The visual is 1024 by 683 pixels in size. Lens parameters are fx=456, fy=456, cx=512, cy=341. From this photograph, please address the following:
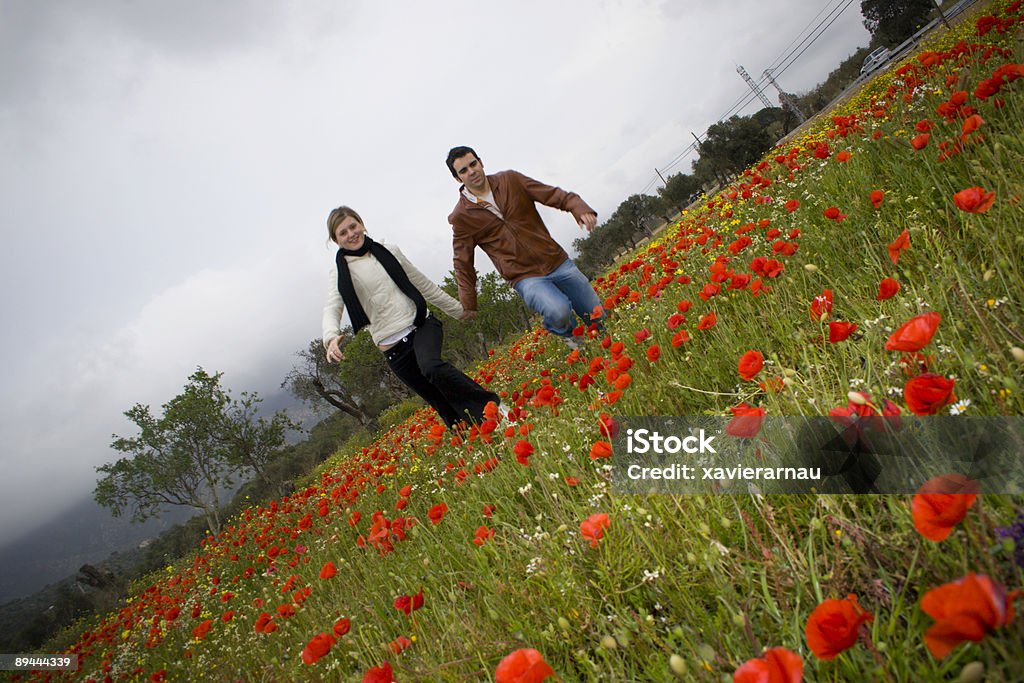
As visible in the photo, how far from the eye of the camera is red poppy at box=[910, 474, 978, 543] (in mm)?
702

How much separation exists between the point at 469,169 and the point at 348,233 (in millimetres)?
1466

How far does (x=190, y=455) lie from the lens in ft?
72.7

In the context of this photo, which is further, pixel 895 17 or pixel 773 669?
pixel 895 17

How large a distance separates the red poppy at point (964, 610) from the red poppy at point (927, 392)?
1.24ft

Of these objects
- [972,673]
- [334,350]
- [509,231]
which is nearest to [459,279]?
[509,231]

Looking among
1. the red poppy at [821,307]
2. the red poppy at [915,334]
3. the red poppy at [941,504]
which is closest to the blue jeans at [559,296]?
the red poppy at [821,307]

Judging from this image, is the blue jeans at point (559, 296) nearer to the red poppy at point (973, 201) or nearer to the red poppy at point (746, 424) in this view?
the red poppy at point (973, 201)

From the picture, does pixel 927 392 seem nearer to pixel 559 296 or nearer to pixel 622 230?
pixel 559 296

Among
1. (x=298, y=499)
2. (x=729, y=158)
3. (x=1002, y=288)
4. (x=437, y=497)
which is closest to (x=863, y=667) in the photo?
(x=1002, y=288)

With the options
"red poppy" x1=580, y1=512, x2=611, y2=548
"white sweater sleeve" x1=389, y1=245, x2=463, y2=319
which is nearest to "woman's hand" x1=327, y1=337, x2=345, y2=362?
"white sweater sleeve" x1=389, y1=245, x2=463, y2=319

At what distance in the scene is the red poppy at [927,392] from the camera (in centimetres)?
84

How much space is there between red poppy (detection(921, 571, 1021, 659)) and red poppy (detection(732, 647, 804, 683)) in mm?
174

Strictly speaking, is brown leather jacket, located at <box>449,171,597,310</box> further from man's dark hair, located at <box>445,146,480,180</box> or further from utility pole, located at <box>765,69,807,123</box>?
utility pole, located at <box>765,69,807,123</box>

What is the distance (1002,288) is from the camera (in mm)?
1662
